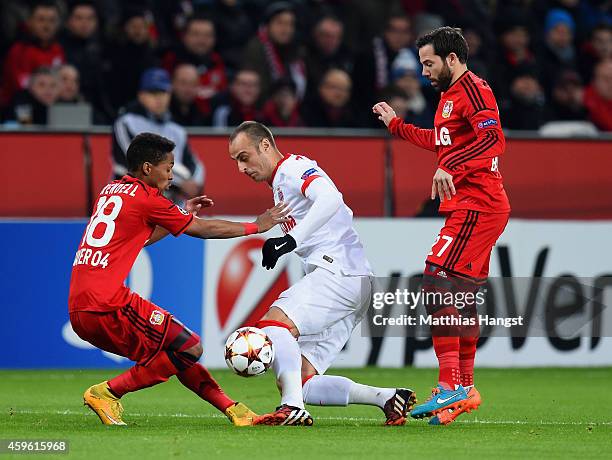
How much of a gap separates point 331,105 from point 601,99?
132 inches

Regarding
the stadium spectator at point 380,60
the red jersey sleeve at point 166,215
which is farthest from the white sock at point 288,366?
the stadium spectator at point 380,60

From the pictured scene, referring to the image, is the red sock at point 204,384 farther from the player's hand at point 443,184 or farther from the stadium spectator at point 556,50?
the stadium spectator at point 556,50

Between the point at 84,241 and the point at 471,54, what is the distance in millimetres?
9167

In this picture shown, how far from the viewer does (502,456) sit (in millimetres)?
6785

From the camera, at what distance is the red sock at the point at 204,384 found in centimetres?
827

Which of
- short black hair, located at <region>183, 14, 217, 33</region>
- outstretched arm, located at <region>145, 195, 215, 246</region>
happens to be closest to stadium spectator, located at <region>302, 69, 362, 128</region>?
short black hair, located at <region>183, 14, 217, 33</region>

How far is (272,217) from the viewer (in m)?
8.03

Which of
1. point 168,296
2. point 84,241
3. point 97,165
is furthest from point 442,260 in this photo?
point 97,165

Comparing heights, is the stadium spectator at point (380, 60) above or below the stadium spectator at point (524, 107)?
above

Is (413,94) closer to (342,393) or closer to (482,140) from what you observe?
(482,140)

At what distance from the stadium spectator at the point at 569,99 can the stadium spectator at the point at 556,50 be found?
2.89 ft

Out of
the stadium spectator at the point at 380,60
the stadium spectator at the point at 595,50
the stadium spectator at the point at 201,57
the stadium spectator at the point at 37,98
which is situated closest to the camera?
the stadium spectator at the point at 37,98

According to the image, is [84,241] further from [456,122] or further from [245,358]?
[456,122]

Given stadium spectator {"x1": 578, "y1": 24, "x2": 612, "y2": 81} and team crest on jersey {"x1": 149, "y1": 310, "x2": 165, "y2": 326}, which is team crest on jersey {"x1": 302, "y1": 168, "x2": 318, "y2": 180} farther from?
stadium spectator {"x1": 578, "y1": 24, "x2": 612, "y2": 81}
